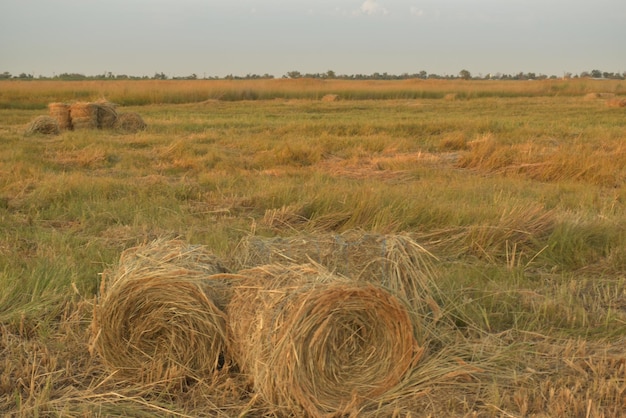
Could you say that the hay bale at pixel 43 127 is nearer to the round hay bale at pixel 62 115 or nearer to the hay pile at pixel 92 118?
the hay pile at pixel 92 118

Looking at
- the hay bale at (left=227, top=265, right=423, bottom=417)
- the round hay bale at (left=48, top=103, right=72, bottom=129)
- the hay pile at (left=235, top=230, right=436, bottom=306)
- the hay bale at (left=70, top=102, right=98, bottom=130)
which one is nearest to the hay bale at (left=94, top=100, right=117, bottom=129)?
the hay bale at (left=70, top=102, right=98, bottom=130)

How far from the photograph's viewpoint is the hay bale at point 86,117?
1491 cm

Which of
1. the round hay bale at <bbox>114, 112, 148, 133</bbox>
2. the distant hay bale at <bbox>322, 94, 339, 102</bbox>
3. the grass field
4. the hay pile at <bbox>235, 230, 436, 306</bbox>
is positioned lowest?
the distant hay bale at <bbox>322, 94, 339, 102</bbox>

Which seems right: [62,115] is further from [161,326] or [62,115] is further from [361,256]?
[361,256]

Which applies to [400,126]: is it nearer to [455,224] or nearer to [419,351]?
[455,224]

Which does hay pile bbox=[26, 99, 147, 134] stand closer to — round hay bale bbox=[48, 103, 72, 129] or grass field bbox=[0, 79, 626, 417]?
round hay bale bbox=[48, 103, 72, 129]

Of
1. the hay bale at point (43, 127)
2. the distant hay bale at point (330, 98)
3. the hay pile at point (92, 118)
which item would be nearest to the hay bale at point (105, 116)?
the hay pile at point (92, 118)

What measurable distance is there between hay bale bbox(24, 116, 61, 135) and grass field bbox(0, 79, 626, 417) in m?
0.99

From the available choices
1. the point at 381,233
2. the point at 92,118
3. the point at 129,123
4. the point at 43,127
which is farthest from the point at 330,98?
the point at 381,233

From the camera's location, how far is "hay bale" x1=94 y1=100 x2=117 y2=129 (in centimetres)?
1515

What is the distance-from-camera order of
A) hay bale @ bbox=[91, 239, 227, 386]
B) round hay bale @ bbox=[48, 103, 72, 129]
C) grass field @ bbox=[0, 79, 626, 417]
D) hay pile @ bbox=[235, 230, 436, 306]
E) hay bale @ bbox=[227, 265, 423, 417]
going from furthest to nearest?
1. round hay bale @ bbox=[48, 103, 72, 129]
2. hay pile @ bbox=[235, 230, 436, 306]
3. hay bale @ bbox=[91, 239, 227, 386]
4. grass field @ bbox=[0, 79, 626, 417]
5. hay bale @ bbox=[227, 265, 423, 417]

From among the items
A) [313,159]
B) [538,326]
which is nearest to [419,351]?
[538,326]

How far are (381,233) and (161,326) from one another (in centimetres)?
245

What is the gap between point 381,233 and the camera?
5258 mm
